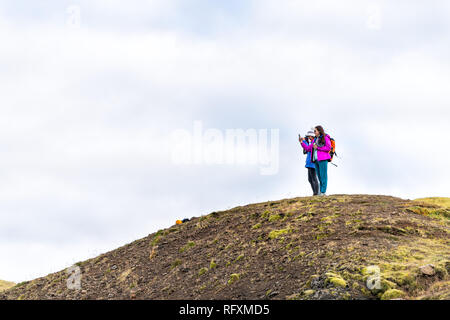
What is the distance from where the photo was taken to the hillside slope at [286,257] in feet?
40.8

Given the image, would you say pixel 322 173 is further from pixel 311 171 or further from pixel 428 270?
pixel 428 270

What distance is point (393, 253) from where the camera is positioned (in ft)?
45.3

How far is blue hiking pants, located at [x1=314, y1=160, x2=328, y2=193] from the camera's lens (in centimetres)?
2020

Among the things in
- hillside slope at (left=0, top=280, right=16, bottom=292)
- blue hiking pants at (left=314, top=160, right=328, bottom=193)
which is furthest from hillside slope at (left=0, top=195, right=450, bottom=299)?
hillside slope at (left=0, top=280, right=16, bottom=292)

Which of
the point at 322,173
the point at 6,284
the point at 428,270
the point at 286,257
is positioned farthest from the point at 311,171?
the point at 6,284

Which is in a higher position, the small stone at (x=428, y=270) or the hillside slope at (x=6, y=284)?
the hillside slope at (x=6, y=284)

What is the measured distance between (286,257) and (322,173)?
20.3 ft

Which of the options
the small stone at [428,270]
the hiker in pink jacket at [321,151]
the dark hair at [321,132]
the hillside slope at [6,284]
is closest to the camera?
the small stone at [428,270]

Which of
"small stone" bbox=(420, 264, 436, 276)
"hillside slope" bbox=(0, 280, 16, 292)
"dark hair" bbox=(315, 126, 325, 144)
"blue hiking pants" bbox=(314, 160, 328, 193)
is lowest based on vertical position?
"small stone" bbox=(420, 264, 436, 276)

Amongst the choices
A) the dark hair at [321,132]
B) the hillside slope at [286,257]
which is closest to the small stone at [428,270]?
the hillside slope at [286,257]

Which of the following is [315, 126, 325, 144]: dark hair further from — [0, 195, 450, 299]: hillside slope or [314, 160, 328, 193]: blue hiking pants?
[0, 195, 450, 299]: hillside slope

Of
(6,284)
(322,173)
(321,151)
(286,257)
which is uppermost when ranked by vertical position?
(321,151)

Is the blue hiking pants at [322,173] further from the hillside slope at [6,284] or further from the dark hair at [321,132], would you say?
the hillside slope at [6,284]

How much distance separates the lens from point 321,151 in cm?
2016
